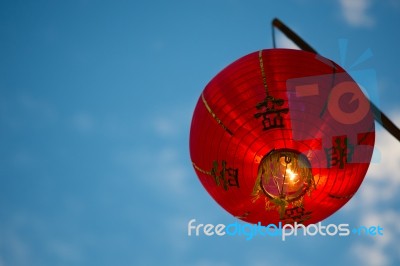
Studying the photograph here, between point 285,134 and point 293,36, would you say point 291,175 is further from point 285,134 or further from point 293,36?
point 293,36

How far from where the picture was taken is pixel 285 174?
2.87 metres

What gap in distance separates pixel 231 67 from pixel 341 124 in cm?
84

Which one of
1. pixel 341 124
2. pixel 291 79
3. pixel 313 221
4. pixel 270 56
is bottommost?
pixel 313 221

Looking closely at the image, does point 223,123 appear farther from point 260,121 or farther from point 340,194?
point 340,194

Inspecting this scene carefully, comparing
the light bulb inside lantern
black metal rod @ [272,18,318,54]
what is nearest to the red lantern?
the light bulb inside lantern

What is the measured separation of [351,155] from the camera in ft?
A: 9.20

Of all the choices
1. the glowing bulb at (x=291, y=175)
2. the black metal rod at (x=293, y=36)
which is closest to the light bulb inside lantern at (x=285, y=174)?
the glowing bulb at (x=291, y=175)

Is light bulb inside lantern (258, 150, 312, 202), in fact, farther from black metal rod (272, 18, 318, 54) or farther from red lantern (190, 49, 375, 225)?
black metal rod (272, 18, 318, 54)

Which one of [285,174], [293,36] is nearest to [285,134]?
[285,174]

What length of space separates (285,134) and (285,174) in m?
0.33

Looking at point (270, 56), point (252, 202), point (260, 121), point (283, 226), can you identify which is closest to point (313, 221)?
point (283, 226)

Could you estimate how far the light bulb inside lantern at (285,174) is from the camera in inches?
109

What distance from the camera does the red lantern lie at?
2654mm

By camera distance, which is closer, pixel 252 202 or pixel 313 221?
pixel 252 202
